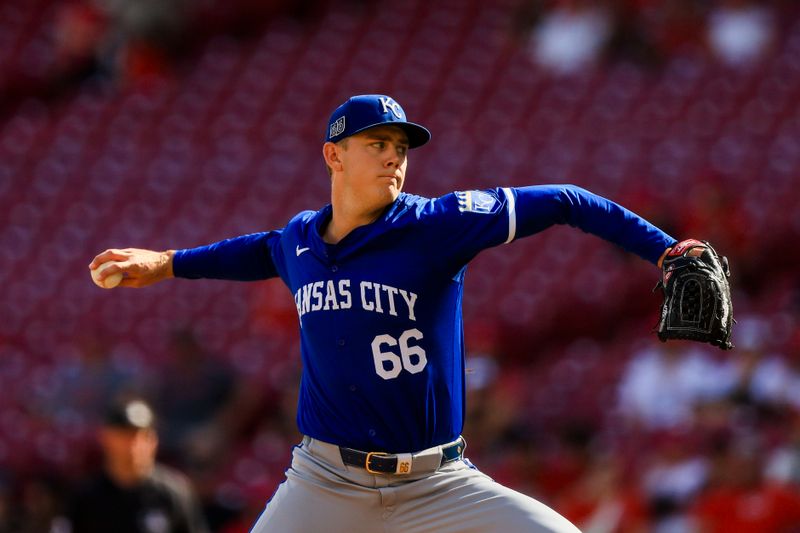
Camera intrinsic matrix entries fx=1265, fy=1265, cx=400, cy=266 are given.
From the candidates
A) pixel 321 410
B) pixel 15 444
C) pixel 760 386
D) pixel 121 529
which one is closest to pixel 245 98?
pixel 15 444

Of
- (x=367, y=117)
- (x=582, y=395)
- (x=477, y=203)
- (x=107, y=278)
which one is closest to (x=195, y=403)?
(x=582, y=395)

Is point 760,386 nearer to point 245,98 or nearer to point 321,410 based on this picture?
point 321,410

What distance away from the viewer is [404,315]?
375 cm

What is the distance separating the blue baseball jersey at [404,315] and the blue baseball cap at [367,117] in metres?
0.25

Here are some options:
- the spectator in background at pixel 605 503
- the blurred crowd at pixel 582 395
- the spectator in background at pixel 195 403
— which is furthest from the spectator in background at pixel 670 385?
the spectator in background at pixel 195 403

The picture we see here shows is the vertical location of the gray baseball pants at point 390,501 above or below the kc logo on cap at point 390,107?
below

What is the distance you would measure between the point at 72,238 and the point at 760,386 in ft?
21.2

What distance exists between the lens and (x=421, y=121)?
11.1 meters

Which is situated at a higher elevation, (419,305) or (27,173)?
(27,173)

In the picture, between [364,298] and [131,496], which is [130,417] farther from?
[364,298]

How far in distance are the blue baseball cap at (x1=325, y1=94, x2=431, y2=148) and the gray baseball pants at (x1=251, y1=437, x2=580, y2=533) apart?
0.98m

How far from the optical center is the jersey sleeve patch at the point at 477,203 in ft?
12.3

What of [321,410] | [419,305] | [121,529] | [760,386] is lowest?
[121,529]

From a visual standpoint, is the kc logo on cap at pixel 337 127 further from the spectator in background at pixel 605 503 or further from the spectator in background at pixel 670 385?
the spectator in background at pixel 670 385
